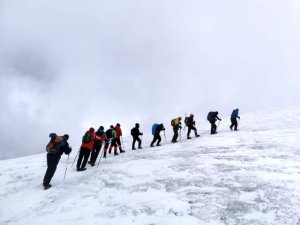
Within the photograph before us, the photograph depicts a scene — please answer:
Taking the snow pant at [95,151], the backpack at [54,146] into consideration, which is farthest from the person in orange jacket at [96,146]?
the backpack at [54,146]

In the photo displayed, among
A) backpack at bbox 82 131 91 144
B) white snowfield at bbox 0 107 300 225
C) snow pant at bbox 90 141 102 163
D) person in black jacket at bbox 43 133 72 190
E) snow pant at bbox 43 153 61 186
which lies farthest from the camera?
snow pant at bbox 90 141 102 163

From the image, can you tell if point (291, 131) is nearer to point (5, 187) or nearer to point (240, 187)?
point (240, 187)

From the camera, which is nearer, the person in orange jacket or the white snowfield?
the white snowfield

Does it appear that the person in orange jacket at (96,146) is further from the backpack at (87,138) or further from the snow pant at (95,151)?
the backpack at (87,138)

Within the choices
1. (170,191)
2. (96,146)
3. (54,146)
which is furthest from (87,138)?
(170,191)

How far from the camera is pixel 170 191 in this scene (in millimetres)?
10352

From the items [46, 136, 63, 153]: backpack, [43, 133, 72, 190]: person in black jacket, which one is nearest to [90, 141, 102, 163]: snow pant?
[43, 133, 72, 190]: person in black jacket

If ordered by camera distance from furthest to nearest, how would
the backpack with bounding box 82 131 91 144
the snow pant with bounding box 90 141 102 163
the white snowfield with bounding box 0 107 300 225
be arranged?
the snow pant with bounding box 90 141 102 163, the backpack with bounding box 82 131 91 144, the white snowfield with bounding box 0 107 300 225

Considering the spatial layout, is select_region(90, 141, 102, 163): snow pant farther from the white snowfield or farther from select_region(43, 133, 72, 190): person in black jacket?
select_region(43, 133, 72, 190): person in black jacket

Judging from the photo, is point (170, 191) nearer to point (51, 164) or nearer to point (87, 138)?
point (51, 164)

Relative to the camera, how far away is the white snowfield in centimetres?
846

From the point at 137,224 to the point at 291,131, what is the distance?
1697cm

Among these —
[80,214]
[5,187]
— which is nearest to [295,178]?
[80,214]

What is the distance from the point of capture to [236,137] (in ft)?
69.4
